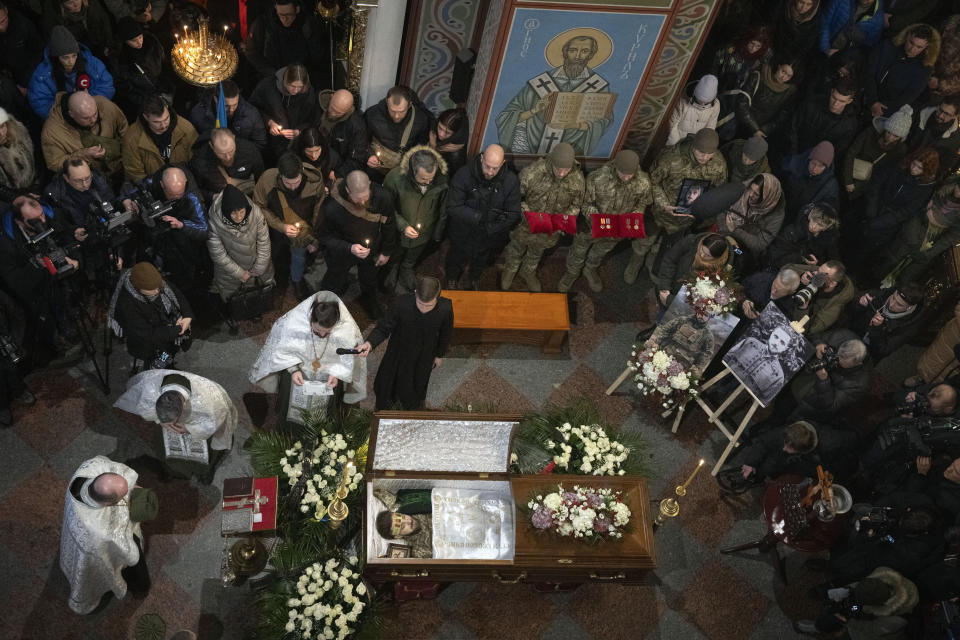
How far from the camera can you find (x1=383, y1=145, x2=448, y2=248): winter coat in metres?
7.81

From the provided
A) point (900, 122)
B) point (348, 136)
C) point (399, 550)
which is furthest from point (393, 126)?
point (900, 122)

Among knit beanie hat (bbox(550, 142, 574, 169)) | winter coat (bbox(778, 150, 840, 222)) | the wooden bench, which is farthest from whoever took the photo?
winter coat (bbox(778, 150, 840, 222))

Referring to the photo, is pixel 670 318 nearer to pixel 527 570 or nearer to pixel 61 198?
pixel 527 570

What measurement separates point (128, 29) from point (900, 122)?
811cm

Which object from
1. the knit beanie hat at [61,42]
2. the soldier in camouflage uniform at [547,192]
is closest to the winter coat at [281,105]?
the knit beanie hat at [61,42]

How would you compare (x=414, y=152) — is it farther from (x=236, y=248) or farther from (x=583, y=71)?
(x=583, y=71)

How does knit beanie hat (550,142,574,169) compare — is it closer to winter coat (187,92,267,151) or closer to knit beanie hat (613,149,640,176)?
knit beanie hat (613,149,640,176)

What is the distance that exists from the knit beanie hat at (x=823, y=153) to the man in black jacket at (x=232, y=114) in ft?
18.7

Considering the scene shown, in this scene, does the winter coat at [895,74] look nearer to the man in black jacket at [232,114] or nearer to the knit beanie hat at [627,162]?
the knit beanie hat at [627,162]

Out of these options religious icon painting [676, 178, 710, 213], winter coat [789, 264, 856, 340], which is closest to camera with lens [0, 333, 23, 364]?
religious icon painting [676, 178, 710, 213]

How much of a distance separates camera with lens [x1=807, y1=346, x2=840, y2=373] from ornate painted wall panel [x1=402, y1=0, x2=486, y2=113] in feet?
15.7

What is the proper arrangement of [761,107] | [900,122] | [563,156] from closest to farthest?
[563,156], [900,122], [761,107]

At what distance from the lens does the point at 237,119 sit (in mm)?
8016

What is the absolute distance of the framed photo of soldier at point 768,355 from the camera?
725cm
